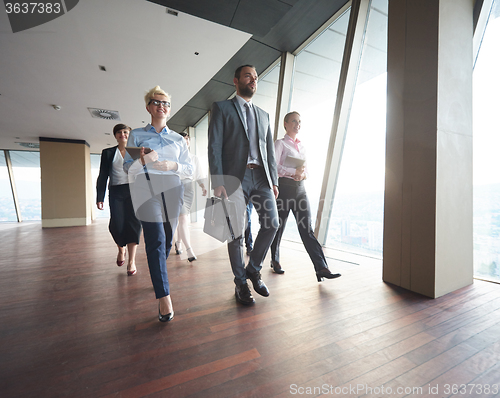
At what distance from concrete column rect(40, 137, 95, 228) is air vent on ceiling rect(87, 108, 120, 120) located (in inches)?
146

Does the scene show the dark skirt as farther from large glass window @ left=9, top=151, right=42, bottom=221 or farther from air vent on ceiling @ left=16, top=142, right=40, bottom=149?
large glass window @ left=9, top=151, right=42, bottom=221

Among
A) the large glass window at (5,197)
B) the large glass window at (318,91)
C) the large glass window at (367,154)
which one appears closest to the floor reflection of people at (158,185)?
the large glass window at (318,91)

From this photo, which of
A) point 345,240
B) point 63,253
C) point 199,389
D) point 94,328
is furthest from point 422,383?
point 63,253

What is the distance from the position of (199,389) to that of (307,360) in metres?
0.51

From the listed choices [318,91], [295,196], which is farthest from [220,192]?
[318,91]

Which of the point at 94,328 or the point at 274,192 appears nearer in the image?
the point at 94,328

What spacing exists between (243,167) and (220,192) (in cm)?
25

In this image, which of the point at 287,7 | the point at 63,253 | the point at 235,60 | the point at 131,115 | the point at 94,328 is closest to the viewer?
the point at 94,328

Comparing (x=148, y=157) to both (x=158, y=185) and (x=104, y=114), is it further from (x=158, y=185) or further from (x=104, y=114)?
(x=104, y=114)

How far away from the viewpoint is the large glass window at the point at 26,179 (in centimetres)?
1134

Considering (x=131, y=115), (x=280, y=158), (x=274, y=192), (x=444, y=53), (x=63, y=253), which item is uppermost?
(x=131, y=115)

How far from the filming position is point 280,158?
252cm

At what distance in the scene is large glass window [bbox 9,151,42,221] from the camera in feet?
37.2

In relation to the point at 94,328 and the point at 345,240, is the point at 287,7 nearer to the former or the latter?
the point at 345,240
